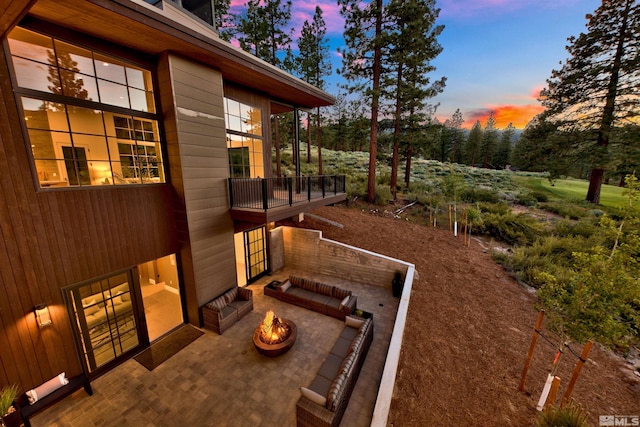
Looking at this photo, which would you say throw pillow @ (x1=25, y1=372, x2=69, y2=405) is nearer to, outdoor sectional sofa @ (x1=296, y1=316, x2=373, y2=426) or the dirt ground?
outdoor sectional sofa @ (x1=296, y1=316, x2=373, y2=426)

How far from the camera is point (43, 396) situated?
4.05m

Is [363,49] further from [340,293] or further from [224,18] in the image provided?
[340,293]

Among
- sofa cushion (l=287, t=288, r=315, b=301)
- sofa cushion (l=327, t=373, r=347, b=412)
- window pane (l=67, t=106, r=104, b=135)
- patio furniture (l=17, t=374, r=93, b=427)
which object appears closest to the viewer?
sofa cushion (l=327, t=373, r=347, b=412)

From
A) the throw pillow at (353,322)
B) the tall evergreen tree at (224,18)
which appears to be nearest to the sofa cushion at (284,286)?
the throw pillow at (353,322)

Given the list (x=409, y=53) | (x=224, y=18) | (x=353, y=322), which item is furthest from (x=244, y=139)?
(x=224, y=18)

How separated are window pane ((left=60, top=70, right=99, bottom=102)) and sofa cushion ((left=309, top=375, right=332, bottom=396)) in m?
7.39

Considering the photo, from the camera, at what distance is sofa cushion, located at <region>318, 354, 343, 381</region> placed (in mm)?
4547

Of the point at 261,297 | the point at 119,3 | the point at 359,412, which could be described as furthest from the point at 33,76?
the point at 359,412

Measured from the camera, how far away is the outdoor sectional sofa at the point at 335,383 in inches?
145

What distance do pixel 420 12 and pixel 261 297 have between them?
15.4 meters

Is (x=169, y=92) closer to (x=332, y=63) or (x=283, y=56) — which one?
(x=283, y=56)

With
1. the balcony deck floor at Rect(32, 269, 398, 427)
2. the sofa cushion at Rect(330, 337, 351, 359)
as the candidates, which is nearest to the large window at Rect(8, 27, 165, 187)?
the balcony deck floor at Rect(32, 269, 398, 427)

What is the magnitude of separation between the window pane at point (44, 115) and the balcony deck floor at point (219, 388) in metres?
5.27

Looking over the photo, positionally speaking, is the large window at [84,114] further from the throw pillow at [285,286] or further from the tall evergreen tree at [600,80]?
the tall evergreen tree at [600,80]
